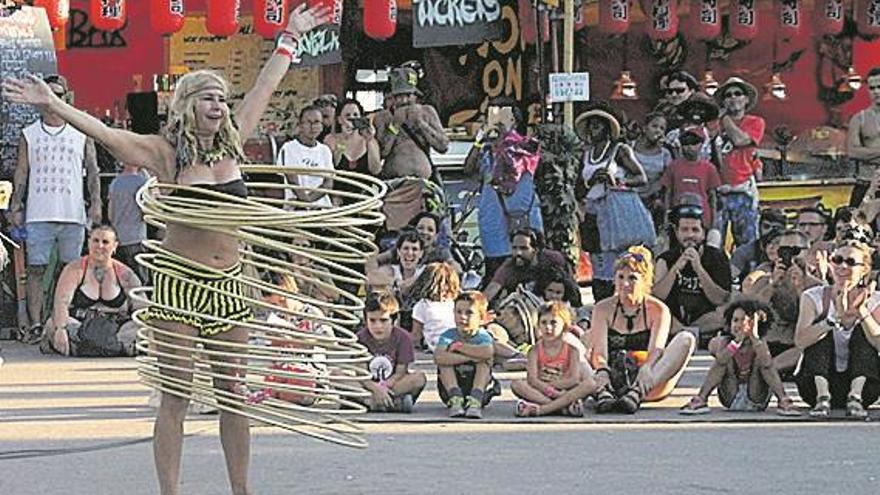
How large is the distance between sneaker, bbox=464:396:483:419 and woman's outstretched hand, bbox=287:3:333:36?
3.01m

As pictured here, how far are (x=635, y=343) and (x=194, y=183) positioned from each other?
4415mm

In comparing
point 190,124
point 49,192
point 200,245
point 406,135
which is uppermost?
point 190,124

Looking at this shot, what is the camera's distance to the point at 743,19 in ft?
69.1

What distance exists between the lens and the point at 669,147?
1599 cm

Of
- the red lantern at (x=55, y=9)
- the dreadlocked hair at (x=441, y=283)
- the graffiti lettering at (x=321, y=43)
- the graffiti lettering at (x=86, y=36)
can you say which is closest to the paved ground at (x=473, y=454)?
the dreadlocked hair at (x=441, y=283)

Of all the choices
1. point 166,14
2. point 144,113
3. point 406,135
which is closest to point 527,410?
point 406,135

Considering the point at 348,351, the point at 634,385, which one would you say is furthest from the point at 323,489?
the point at 634,385

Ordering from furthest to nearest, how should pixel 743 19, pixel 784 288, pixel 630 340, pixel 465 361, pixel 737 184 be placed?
pixel 743 19, pixel 737 184, pixel 784 288, pixel 630 340, pixel 465 361

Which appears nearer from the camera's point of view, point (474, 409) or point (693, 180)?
point (474, 409)

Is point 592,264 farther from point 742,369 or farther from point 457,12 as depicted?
point 742,369

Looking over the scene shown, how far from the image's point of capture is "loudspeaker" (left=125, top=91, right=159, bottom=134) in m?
19.4

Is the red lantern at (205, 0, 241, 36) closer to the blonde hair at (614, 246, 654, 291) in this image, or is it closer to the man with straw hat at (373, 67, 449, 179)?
the man with straw hat at (373, 67, 449, 179)

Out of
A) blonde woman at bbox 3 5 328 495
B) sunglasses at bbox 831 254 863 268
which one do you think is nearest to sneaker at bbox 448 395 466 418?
sunglasses at bbox 831 254 863 268

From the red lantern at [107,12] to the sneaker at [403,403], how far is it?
801 centimetres
